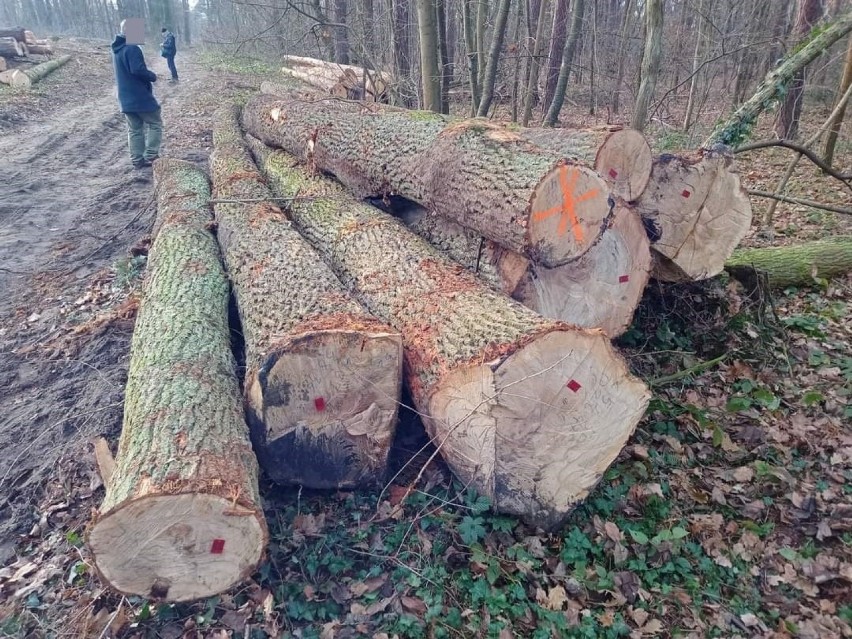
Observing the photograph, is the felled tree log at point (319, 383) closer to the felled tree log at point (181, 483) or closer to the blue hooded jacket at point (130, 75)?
the felled tree log at point (181, 483)

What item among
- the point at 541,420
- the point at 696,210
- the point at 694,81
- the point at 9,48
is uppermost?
the point at 9,48

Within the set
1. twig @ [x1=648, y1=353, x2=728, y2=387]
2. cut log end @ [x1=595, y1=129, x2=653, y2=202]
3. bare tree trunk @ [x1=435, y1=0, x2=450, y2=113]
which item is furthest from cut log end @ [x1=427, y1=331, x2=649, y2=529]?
bare tree trunk @ [x1=435, y1=0, x2=450, y2=113]

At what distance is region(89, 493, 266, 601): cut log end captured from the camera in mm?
2312

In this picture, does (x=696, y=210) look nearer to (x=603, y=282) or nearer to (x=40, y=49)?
(x=603, y=282)

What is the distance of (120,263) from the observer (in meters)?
5.72

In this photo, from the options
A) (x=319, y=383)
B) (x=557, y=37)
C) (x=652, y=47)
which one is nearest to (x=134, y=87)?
(x=652, y=47)

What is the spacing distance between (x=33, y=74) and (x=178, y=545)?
1786 centimetres

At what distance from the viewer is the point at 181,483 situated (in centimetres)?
235

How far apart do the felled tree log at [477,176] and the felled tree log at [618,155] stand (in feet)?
1.89

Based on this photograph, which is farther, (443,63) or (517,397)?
(443,63)

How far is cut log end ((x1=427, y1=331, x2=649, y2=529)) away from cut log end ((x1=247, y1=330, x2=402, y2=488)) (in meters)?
0.33

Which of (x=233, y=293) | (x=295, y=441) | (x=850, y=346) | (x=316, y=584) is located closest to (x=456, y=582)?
(x=316, y=584)

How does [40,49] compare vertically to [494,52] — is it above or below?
above

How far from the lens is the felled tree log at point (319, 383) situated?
282cm
